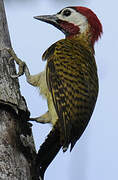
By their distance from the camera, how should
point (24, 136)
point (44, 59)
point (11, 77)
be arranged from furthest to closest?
point (44, 59) < point (11, 77) < point (24, 136)

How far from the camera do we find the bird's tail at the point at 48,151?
3.46m

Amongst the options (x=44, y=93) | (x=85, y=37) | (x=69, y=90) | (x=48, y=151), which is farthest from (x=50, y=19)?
(x=48, y=151)

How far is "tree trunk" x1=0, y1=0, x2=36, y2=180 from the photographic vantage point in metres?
2.90

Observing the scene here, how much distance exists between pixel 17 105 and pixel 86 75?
125 centimetres

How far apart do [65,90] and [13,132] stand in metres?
1.11

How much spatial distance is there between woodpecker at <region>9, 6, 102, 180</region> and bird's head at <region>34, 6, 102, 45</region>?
303mm

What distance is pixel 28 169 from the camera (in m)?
3.08

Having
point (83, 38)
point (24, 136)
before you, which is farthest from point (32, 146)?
point (83, 38)

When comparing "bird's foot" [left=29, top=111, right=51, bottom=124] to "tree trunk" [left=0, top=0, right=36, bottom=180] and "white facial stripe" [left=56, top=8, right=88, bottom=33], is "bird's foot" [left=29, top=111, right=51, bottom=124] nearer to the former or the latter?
"tree trunk" [left=0, top=0, right=36, bottom=180]

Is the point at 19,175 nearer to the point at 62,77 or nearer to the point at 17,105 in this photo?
the point at 17,105

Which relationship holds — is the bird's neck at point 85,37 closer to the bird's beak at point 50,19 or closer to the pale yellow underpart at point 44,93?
the bird's beak at point 50,19

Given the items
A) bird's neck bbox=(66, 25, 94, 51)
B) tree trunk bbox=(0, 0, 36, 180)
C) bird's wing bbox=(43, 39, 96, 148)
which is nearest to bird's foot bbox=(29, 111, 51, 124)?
bird's wing bbox=(43, 39, 96, 148)

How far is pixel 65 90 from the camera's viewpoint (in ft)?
13.7

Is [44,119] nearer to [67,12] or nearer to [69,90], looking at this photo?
[69,90]
